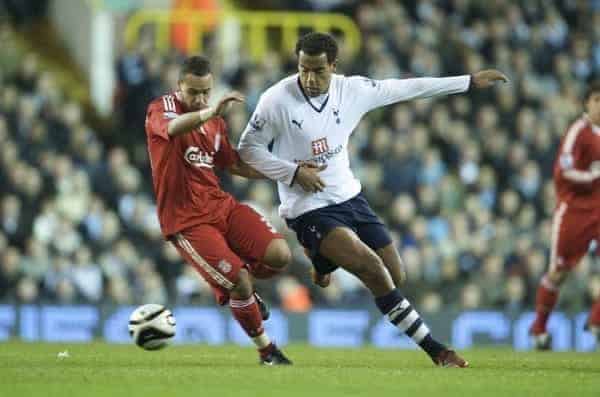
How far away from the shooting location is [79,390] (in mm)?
10094

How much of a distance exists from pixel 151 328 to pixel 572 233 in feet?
17.1

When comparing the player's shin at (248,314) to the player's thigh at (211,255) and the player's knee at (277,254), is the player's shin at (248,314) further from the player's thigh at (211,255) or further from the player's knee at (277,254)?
the player's knee at (277,254)

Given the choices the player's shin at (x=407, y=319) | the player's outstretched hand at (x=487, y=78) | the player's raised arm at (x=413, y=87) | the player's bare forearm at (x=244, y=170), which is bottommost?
the player's shin at (x=407, y=319)

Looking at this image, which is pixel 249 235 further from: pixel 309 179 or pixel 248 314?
pixel 309 179

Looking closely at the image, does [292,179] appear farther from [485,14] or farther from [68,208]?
[485,14]

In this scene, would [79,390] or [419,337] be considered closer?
[79,390]

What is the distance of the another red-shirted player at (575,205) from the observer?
15.5 metres

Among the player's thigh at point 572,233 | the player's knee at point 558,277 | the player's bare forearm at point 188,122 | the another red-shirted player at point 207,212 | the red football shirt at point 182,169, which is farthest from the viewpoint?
the player's knee at point 558,277

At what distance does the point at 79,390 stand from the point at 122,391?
291 millimetres

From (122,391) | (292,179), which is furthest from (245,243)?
(122,391)

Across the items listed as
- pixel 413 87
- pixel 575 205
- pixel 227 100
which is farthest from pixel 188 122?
pixel 575 205

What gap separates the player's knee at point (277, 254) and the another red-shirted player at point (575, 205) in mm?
4140

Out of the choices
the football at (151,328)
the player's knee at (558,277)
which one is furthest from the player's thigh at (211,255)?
the player's knee at (558,277)

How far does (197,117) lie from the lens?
456 inches
